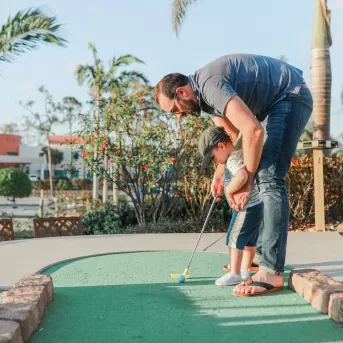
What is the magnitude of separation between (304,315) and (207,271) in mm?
1097

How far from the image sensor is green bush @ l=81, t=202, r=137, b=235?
749 centimetres

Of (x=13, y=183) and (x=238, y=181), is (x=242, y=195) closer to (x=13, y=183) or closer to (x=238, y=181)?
(x=238, y=181)

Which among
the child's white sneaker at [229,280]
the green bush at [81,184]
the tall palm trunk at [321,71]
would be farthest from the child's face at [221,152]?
the green bush at [81,184]

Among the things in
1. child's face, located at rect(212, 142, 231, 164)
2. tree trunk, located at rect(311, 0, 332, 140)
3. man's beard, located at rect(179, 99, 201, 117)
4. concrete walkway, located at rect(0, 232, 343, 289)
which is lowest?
concrete walkway, located at rect(0, 232, 343, 289)

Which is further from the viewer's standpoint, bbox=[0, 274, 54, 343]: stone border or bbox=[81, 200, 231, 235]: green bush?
bbox=[81, 200, 231, 235]: green bush

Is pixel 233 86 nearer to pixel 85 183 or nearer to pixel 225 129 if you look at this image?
pixel 225 129

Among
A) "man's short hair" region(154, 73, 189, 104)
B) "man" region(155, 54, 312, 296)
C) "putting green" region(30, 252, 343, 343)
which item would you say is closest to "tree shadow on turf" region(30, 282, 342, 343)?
"putting green" region(30, 252, 343, 343)

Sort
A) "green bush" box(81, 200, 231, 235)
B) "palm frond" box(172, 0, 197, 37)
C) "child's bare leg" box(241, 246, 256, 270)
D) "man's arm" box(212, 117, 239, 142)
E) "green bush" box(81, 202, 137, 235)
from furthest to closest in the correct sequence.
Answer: "palm frond" box(172, 0, 197, 37)
"green bush" box(81, 202, 137, 235)
"green bush" box(81, 200, 231, 235)
"child's bare leg" box(241, 246, 256, 270)
"man's arm" box(212, 117, 239, 142)

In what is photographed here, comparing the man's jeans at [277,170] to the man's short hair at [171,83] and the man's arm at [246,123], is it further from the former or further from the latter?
the man's short hair at [171,83]

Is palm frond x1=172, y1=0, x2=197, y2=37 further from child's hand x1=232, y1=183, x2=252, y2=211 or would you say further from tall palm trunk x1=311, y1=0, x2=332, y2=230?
child's hand x1=232, y1=183, x2=252, y2=211

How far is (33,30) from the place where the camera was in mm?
9328

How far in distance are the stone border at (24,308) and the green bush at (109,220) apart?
4865 mm

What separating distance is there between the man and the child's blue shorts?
15 centimetres

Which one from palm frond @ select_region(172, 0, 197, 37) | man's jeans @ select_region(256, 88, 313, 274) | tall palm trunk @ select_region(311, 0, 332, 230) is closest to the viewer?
man's jeans @ select_region(256, 88, 313, 274)
